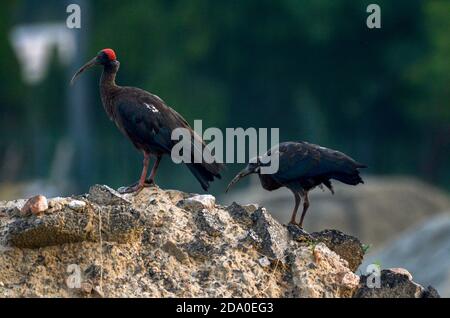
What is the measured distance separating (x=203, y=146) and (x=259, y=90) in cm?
3199

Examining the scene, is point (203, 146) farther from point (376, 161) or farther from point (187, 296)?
point (376, 161)

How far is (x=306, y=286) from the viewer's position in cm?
1248

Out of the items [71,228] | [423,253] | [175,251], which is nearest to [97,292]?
[71,228]

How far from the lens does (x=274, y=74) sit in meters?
46.4

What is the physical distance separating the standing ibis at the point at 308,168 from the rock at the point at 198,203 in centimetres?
118

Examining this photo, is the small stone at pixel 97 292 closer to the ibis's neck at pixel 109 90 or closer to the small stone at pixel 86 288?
the small stone at pixel 86 288

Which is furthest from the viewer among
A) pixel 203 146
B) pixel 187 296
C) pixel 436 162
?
pixel 436 162

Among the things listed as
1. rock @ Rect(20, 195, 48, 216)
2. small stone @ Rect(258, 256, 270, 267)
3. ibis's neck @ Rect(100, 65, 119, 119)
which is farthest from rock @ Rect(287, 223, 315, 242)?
ibis's neck @ Rect(100, 65, 119, 119)

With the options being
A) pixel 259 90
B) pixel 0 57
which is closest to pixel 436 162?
pixel 259 90

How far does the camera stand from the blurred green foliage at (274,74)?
44969 millimetres

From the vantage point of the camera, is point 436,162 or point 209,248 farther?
point 436,162

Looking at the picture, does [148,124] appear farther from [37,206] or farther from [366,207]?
[366,207]

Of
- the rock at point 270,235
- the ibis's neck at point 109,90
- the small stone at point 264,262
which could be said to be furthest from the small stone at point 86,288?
the ibis's neck at point 109,90

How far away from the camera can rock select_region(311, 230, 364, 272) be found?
44.3 feet
